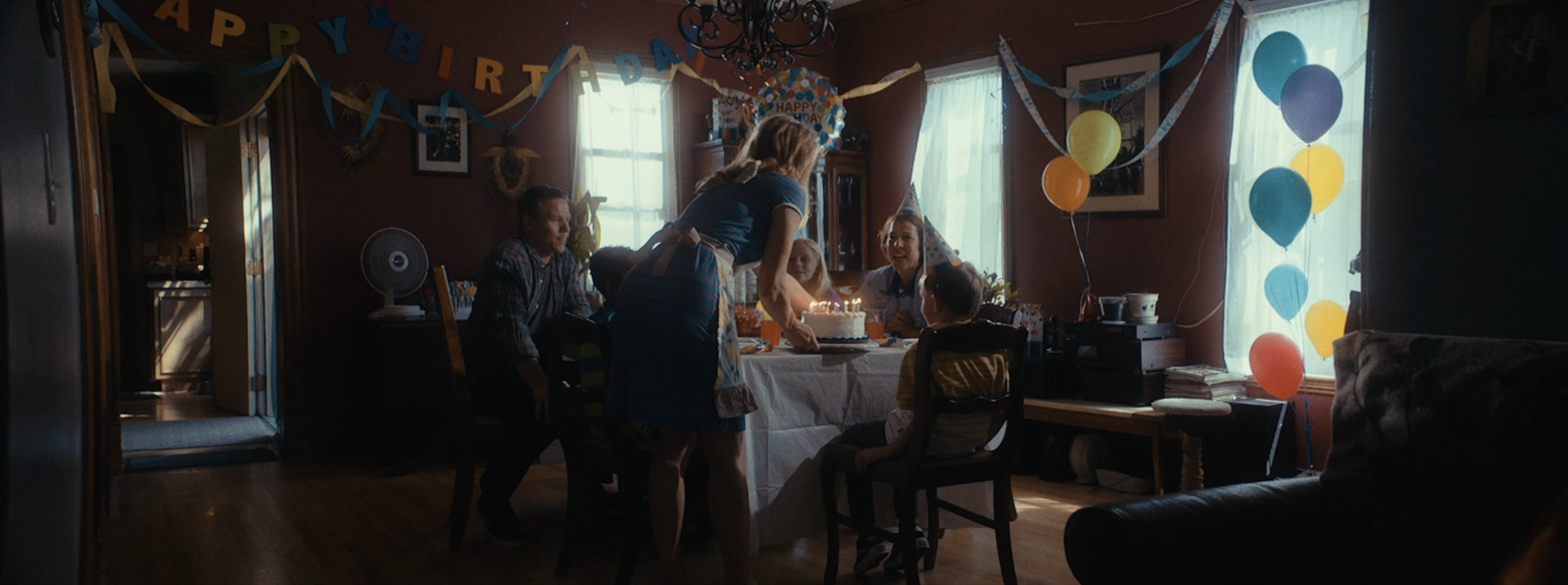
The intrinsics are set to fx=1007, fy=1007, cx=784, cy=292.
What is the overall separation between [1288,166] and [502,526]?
3587mm

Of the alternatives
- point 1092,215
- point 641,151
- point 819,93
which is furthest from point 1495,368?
point 641,151

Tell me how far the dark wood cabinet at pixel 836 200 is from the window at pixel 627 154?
20 centimetres

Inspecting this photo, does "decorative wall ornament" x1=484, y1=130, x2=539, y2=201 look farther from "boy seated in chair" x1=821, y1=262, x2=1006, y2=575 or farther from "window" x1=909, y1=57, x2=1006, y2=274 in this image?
"boy seated in chair" x1=821, y1=262, x2=1006, y2=575

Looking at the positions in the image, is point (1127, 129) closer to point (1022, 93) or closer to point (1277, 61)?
point (1022, 93)

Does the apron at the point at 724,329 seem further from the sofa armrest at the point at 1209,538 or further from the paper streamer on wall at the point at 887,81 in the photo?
Answer: the paper streamer on wall at the point at 887,81

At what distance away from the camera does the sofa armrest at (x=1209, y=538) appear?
63.9 inches

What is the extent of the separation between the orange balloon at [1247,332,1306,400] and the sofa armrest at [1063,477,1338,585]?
7.98 feet

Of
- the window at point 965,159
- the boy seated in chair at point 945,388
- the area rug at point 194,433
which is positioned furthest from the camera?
the window at point 965,159

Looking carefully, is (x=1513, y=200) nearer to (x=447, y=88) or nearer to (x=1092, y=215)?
(x=1092, y=215)

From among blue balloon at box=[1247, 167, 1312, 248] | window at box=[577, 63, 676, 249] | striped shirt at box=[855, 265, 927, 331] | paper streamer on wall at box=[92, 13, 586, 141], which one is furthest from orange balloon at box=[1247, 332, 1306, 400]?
paper streamer on wall at box=[92, 13, 586, 141]

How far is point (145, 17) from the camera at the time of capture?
473 cm

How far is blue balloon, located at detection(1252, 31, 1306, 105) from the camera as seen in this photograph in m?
4.02

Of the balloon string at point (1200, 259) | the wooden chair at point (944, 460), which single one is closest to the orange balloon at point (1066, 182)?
the balloon string at point (1200, 259)

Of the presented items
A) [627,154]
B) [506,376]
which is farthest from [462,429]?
[627,154]
